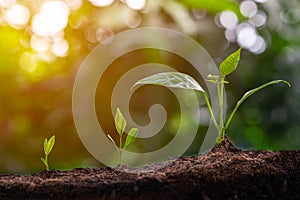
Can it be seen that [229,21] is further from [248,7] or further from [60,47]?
[60,47]

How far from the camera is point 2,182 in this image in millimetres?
397

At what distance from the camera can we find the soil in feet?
1.19

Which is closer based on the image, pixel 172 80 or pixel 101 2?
→ pixel 172 80

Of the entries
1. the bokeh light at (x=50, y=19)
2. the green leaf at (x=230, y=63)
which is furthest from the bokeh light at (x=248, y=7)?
the green leaf at (x=230, y=63)

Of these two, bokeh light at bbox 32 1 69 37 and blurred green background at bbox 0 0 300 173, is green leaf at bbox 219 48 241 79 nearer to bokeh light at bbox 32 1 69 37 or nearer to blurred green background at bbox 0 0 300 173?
blurred green background at bbox 0 0 300 173

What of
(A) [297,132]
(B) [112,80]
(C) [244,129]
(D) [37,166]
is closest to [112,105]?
(B) [112,80]

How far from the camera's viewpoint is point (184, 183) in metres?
0.37

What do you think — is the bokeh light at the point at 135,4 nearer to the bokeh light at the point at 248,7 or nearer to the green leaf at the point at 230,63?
the bokeh light at the point at 248,7

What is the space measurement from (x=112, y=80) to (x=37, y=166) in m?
0.23

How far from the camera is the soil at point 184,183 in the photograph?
36 cm

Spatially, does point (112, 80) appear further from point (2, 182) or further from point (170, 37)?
point (2, 182)

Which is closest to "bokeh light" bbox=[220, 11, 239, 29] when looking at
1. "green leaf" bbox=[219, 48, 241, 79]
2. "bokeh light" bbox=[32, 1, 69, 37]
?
"bokeh light" bbox=[32, 1, 69, 37]

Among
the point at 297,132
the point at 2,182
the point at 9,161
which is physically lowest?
the point at 297,132

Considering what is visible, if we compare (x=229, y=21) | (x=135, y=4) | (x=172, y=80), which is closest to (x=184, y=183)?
(x=172, y=80)
